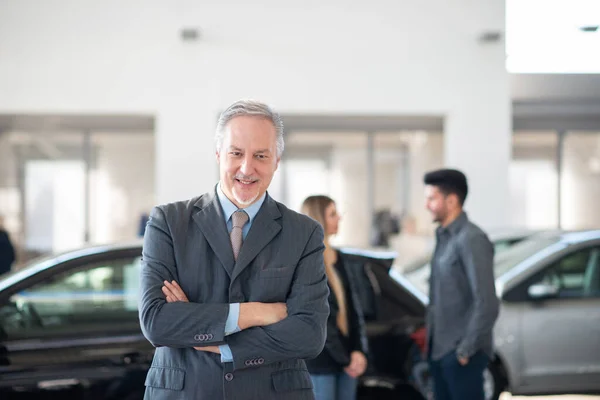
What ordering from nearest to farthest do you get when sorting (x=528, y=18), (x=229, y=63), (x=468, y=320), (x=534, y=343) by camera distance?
(x=468, y=320)
(x=534, y=343)
(x=229, y=63)
(x=528, y=18)

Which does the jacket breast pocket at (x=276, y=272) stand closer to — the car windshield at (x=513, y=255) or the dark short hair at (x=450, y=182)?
the dark short hair at (x=450, y=182)

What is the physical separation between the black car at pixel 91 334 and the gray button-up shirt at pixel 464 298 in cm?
43

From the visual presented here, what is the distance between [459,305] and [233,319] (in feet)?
7.81

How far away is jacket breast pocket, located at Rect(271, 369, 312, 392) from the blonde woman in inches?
65.7

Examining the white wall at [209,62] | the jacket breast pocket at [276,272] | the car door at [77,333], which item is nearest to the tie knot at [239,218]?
the jacket breast pocket at [276,272]

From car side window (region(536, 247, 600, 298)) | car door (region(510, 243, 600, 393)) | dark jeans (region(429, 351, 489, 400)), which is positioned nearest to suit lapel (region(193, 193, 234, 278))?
dark jeans (region(429, 351, 489, 400))

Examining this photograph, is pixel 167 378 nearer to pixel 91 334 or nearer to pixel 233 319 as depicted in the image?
pixel 233 319

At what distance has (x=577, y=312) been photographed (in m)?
6.79

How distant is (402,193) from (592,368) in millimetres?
6391

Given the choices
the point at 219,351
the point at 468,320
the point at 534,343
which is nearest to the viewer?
the point at 219,351

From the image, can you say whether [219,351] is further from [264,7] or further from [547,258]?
[264,7]

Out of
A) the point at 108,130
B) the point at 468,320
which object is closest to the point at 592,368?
the point at 468,320

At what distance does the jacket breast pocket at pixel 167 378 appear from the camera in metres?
2.33

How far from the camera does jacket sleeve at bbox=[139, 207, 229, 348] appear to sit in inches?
91.8
